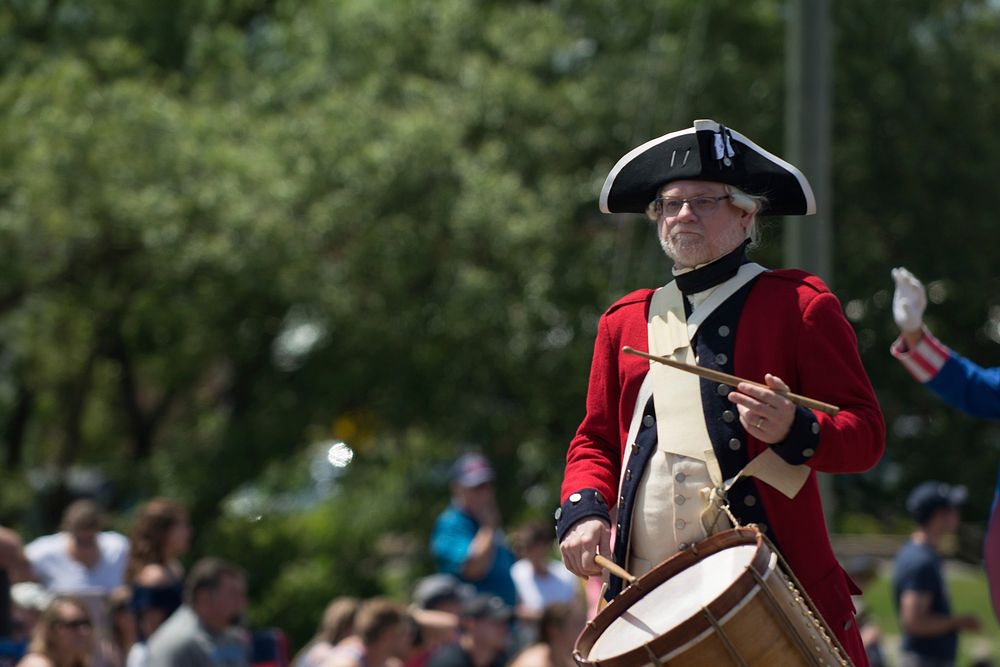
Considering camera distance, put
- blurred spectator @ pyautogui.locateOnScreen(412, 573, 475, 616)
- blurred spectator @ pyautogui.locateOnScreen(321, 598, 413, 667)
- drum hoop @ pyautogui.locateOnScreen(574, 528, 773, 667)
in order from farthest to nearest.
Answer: blurred spectator @ pyautogui.locateOnScreen(412, 573, 475, 616), blurred spectator @ pyautogui.locateOnScreen(321, 598, 413, 667), drum hoop @ pyautogui.locateOnScreen(574, 528, 773, 667)

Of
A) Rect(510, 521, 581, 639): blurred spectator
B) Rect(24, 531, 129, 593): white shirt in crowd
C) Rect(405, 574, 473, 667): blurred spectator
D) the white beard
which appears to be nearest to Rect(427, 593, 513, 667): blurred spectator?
Rect(405, 574, 473, 667): blurred spectator

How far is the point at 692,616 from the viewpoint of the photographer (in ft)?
10.9

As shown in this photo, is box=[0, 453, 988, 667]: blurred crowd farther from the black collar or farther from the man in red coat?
the black collar

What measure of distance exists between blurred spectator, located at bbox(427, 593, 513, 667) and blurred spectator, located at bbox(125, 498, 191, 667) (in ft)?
4.42

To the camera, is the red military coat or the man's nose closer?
the red military coat

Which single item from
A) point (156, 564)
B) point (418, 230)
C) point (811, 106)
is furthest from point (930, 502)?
point (418, 230)

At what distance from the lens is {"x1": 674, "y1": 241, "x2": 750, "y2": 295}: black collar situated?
3859 mm

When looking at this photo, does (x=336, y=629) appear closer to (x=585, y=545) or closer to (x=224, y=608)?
(x=224, y=608)

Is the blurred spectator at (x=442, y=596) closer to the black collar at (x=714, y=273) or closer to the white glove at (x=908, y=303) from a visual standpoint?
the white glove at (x=908, y=303)

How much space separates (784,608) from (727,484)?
37 cm

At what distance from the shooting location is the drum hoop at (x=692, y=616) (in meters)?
3.34

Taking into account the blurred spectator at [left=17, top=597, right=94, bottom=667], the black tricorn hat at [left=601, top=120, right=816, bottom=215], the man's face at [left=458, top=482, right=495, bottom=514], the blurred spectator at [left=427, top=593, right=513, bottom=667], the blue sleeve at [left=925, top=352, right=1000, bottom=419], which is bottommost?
the blurred spectator at [left=427, top=593, right=513, bottom=667]

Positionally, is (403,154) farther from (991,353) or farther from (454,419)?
(991,353)

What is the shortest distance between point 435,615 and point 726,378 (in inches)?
214
